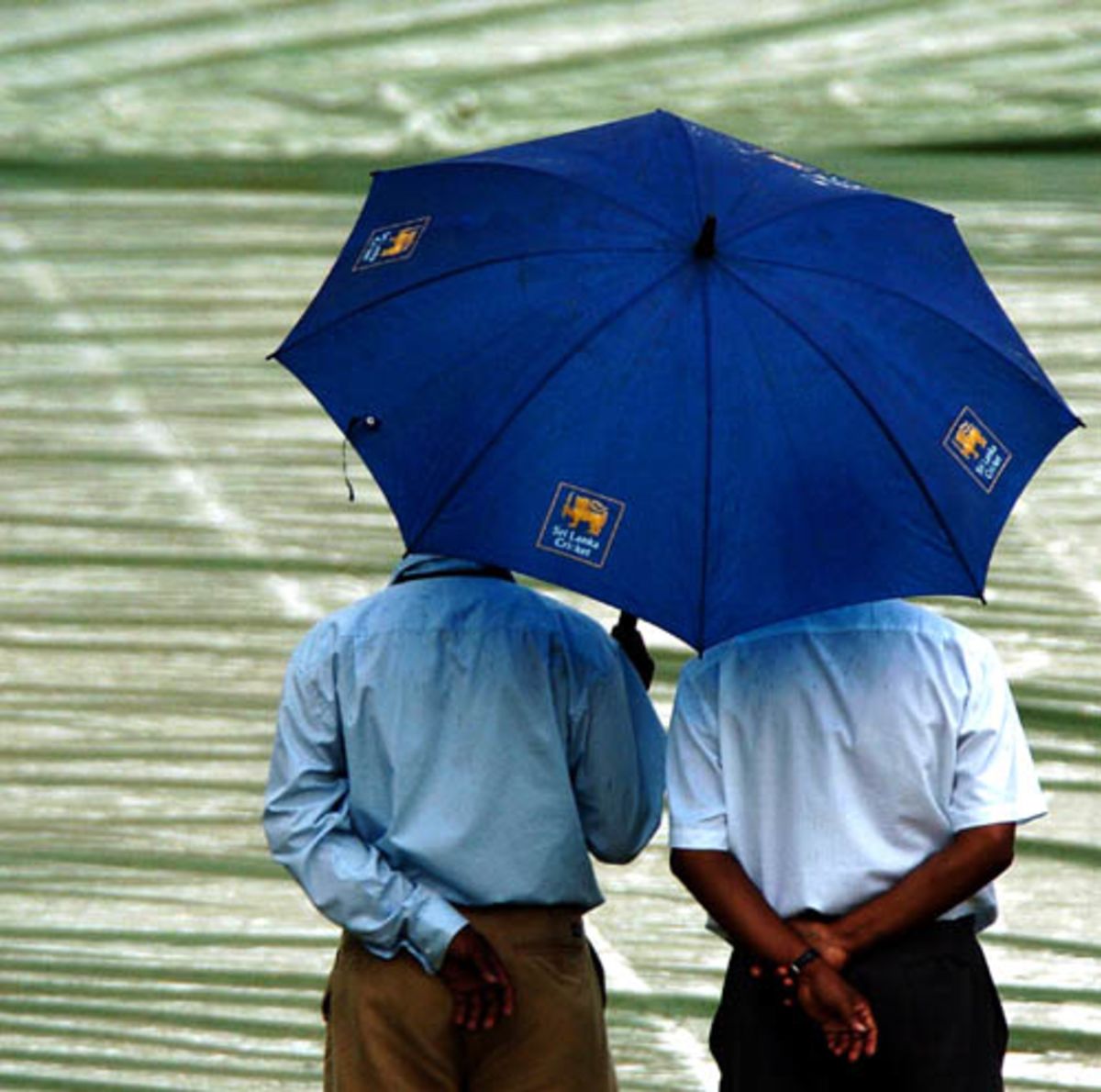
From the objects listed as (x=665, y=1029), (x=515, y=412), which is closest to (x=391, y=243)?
(x=515, y=412)

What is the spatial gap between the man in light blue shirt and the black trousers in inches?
7.9

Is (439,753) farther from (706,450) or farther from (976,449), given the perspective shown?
(976,449)

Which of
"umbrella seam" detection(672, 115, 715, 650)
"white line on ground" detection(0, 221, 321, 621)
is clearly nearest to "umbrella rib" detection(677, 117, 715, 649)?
"umbrella seam" detection(672, 115, 715, 650)

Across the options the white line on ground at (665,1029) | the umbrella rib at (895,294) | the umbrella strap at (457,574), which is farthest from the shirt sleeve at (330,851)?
the white line on ground at (665,1029)

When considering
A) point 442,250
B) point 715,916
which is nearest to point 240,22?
point 442,250

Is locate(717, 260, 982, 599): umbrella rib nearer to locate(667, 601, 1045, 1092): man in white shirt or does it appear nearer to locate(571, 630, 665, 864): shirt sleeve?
locate(667, 601, 1045, 1092): man in white shirt

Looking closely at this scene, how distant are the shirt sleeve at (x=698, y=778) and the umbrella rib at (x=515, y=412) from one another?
0.87ft

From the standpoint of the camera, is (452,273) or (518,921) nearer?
(452,273)

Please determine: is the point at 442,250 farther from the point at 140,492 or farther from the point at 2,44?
the point at 2,44

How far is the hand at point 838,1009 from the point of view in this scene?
6.73ft

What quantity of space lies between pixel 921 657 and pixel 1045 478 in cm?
186

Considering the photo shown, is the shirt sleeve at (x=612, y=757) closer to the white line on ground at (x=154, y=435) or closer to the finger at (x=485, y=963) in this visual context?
the finger at (x=485, y=963)

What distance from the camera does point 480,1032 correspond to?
224cm

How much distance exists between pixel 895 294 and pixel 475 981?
73 cm
